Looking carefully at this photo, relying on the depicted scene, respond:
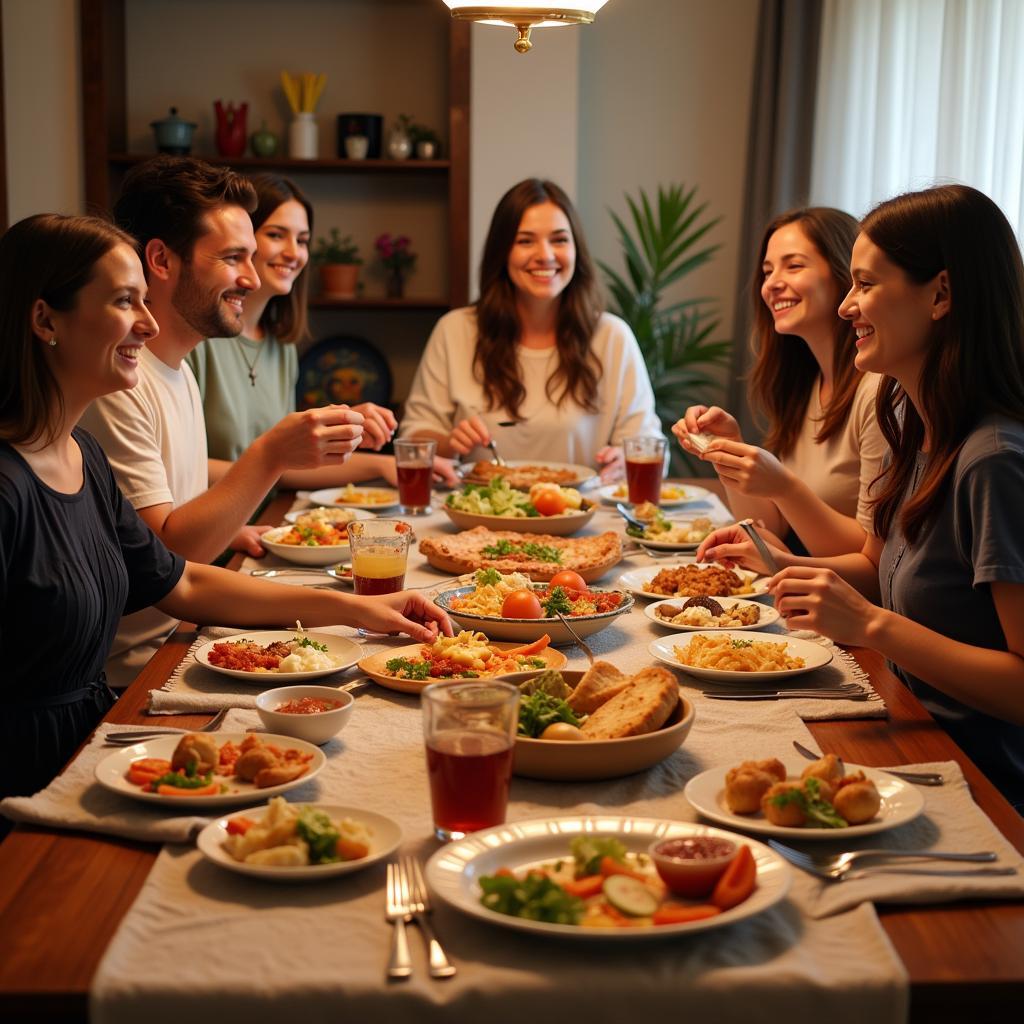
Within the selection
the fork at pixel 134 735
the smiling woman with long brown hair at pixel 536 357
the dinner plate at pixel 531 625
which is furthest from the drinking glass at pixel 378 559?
the smiling woman with long brown hair at pixel 536 357

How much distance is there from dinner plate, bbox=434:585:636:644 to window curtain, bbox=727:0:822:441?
3.19 metres

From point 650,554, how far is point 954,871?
1569 millimetres

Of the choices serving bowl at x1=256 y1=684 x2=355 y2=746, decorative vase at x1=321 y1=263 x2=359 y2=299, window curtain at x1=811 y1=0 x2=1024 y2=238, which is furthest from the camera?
decorative vase at x1=321 y1=263 x2=359 y2=299

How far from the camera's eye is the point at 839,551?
2.70m

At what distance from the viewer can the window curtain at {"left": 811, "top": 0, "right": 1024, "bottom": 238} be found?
3977mm

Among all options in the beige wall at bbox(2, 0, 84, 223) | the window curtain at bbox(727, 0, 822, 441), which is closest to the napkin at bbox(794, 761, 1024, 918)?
the window curtain at bbox(727, 0, 822, 441)

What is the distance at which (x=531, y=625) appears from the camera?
201cm

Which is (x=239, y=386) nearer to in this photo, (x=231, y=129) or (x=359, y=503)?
(x=359, y=503)

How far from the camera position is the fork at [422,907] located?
1.06 meters

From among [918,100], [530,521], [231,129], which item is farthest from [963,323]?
[231,129]

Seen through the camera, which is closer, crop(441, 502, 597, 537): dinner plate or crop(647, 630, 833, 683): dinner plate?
crop(647, 630, 833, 683): dinner plate

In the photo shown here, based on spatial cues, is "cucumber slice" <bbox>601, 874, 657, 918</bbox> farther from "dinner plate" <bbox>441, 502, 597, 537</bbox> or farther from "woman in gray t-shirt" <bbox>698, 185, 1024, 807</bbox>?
"dinner plate" <bbox>441, 502, 597, 537</bbox>

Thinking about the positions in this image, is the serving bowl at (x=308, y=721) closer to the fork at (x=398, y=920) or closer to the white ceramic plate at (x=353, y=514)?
the fork at (x=398, y=920)

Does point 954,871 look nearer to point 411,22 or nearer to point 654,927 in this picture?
point 654,927
